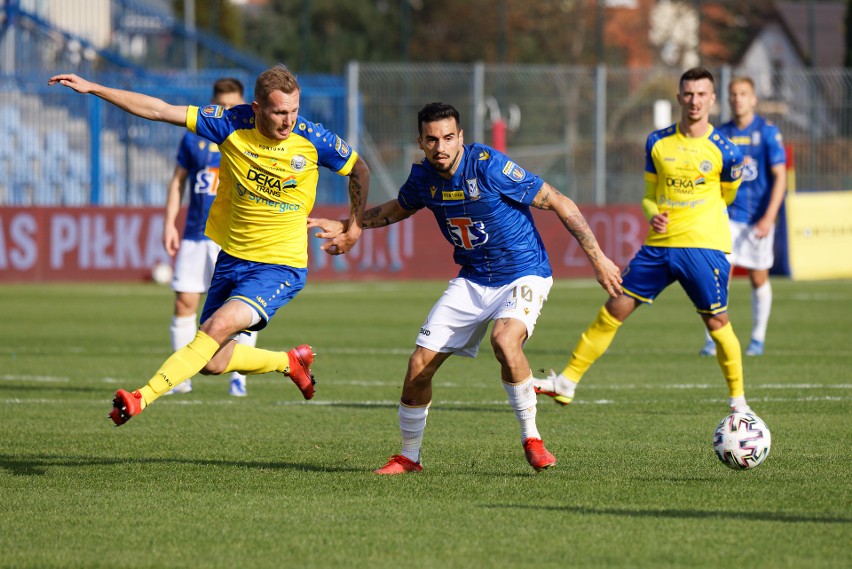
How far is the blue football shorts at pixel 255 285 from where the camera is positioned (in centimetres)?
720

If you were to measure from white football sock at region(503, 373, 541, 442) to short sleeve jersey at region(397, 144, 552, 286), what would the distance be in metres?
0.56

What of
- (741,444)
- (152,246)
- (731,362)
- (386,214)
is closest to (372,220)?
(386,214)

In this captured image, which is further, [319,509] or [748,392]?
[748,392]

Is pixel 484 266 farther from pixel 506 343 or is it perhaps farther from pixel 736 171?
pixel 736 171

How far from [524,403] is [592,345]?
2.36 metres

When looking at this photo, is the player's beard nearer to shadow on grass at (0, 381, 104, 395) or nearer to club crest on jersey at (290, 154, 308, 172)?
club crest on jersey at (290, 154, 308, 172)

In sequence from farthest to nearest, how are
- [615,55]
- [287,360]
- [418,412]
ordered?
[615,55] < [287,360] < [418,412]

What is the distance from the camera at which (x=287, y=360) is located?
7715mm

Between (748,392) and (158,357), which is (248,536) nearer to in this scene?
(748,392)

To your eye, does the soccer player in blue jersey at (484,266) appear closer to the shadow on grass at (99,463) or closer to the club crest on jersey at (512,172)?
the club crest on jersey at (512,172)

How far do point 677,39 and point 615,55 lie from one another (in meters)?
8.81

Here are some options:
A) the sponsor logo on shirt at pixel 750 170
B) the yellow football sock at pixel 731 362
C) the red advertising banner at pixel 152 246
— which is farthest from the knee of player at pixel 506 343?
the red advertising banner at pixel 152 246

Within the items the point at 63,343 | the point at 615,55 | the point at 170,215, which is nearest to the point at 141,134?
the point at 63,343

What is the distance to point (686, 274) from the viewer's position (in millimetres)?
8922
